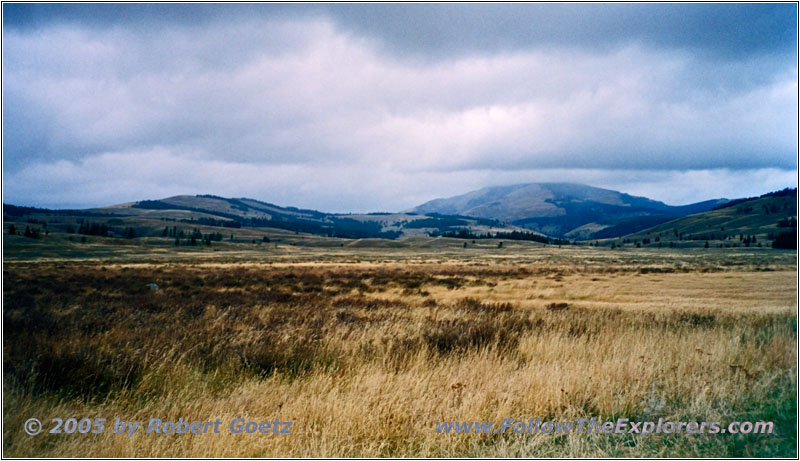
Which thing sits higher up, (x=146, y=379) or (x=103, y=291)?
(x=146, y=379)

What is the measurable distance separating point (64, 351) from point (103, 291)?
59.4 feet

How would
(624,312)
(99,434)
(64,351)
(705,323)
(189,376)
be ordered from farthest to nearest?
(624,312) < (705,323) < (64,351) < (189,376) < (99,434)

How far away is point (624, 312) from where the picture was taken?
14883mm

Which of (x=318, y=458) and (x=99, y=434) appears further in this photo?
(x=99, y=434)

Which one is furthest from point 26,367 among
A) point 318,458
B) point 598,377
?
point 598,377

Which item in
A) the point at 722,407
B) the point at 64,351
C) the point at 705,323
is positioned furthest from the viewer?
the point at 705,323

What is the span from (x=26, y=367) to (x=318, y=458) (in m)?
4.92

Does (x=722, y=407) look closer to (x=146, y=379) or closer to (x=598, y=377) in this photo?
(x=598, y=377)

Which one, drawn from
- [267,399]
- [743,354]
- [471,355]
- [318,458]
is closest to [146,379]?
[267,399]

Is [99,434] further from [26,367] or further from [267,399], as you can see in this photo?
[26,367]

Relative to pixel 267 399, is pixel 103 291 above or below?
below

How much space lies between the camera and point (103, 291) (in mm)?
21859

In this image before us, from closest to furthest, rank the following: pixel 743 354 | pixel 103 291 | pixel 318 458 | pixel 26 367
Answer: pixel 318 458 → pixel 26 367 → pixel 743 354 → pixel 103 291

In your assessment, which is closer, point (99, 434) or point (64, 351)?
point (99, 434)
